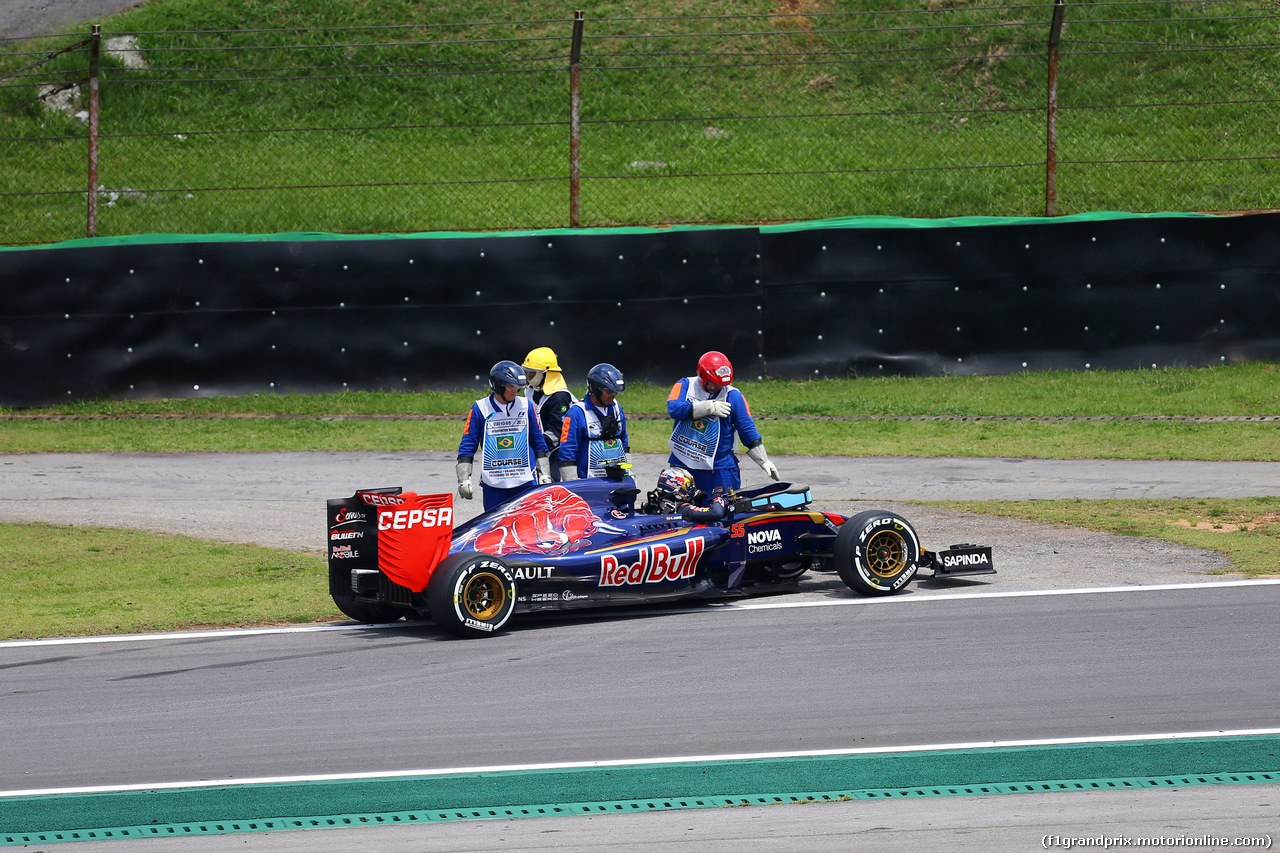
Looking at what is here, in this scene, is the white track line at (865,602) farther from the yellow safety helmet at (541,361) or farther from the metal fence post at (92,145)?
the metal fence post at (92,145)

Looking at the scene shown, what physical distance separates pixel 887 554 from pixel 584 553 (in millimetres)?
2147

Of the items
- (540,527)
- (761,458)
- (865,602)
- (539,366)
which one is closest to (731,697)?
(540,527)

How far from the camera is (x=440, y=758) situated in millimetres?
6543

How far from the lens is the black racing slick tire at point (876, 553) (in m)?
9.71

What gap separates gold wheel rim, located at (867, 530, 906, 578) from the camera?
981 cm

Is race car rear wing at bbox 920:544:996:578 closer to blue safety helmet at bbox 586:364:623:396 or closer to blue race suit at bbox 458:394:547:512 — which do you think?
blue safety helmet at bbox 586:364:623:396

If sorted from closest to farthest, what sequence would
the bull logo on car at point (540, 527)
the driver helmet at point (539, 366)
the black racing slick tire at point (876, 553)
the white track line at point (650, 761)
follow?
1. the white track line at point (650, 761)
2. the bull logo on car at point (540, 527)
3. the black racing slick tire at point (876, 553)
4. the driver helmet at point (539, 366)

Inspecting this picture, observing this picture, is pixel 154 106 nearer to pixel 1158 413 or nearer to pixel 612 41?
pixel 612 41

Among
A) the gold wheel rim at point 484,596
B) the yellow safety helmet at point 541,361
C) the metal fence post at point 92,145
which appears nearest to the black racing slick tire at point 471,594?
the gold wheel rim at point 484,596

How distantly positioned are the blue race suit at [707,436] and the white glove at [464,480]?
61.3 inches

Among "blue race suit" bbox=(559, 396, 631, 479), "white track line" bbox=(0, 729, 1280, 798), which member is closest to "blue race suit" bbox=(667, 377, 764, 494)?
"blue race suit" bbox=(559, 396, 631, 479)

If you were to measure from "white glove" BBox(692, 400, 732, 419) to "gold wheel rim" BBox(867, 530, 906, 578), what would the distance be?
63.4 inches

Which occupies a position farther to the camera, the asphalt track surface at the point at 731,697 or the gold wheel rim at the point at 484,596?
the gold wheel rim at the point at 484,596

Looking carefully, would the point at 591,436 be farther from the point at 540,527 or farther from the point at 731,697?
the point at 731,697
